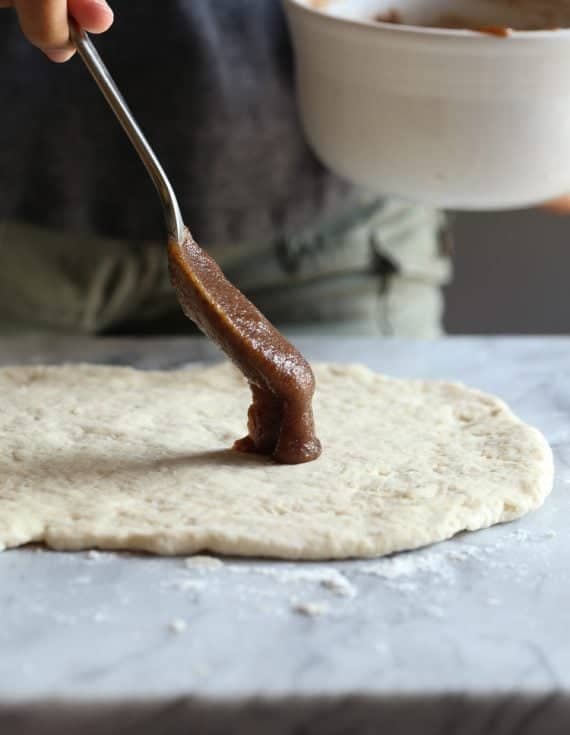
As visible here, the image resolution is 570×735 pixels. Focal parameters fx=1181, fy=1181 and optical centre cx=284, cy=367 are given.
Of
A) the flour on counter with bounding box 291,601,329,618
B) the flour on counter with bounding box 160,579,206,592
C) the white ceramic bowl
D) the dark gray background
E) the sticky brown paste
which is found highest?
the white ceramic bowl

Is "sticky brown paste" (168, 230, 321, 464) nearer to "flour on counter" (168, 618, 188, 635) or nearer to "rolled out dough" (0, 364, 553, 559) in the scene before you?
"rolled out dough" (0, 364, 553, 559)

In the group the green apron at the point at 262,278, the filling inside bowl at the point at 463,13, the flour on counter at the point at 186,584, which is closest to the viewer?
the flour on counter at the point at 186,584

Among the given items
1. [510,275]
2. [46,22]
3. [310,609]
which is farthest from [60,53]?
[510,275]

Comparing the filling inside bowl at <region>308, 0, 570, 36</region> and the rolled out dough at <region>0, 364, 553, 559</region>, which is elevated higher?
the filling inside bowl at <region>308, 0, 570, 36</region>

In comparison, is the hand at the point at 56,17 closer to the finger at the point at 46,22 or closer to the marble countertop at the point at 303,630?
the finger at the point at 46,22

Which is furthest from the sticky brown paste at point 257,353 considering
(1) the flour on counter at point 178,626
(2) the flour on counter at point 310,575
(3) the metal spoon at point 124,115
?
(1) the flour on counter at point 178,626

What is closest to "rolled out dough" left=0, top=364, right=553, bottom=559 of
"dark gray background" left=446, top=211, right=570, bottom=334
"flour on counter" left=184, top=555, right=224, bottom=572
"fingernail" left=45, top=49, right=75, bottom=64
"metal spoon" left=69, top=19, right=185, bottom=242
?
"flour on counter" left=184, top=555, right=224, bottom=572

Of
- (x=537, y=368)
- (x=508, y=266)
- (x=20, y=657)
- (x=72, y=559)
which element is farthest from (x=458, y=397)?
(x=508, y=266)
